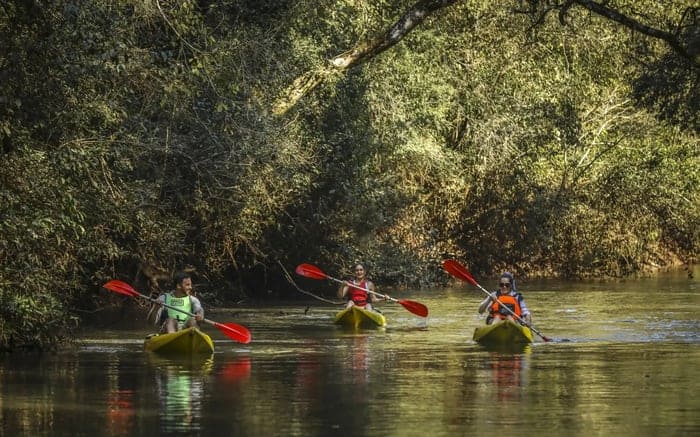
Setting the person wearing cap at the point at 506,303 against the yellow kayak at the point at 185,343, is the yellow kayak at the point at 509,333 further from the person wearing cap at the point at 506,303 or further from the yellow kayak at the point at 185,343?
the yellow kayak at the point at 185,343

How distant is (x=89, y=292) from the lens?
28.5 m

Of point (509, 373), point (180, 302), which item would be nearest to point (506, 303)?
point (180, 302)

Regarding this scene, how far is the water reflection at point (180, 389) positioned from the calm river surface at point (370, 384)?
0.02 m

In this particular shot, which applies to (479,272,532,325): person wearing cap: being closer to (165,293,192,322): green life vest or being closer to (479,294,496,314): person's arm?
(479,294,496,314): person's arm

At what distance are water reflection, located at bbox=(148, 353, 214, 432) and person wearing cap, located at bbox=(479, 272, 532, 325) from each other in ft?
14.4

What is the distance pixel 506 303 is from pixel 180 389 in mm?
7676

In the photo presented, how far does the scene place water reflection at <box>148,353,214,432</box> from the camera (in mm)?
12328

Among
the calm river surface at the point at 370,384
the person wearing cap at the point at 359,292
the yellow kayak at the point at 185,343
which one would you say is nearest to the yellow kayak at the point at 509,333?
the calm river surface at the point at 370,384

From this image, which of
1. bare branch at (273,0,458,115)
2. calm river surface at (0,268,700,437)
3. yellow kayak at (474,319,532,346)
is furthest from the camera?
bare branch at (273,0,458,115)

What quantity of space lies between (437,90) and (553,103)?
3465 millimetres

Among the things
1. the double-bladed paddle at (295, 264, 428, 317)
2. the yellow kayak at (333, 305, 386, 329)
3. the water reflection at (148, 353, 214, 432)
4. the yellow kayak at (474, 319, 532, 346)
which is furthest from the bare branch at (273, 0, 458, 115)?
the water reflection at (148, 353, 214, 432)

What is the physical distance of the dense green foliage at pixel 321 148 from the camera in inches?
728

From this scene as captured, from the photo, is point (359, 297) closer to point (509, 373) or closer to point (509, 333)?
point (509, 333)

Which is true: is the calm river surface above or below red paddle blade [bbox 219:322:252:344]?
below
